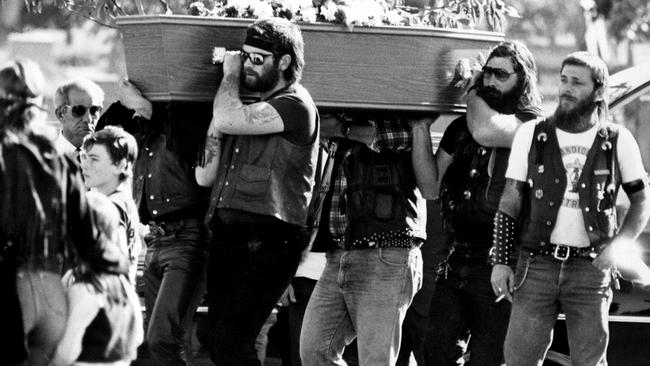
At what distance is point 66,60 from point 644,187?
14.3 metres

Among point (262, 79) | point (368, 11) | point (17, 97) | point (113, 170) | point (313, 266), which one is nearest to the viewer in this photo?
point (17, 97)

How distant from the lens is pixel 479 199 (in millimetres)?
6945

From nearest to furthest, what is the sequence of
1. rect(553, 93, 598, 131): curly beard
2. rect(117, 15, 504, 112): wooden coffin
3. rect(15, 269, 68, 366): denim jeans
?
rect(15, 269, 68, 366): denim jeans
rect(553, 93, 598, 131): curly beard
rect(117, 15, 504, 112): wooden coffin

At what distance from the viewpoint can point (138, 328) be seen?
18.0 feet

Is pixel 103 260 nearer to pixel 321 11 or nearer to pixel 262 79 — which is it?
pixel 262 79

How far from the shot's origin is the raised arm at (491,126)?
22.5ft

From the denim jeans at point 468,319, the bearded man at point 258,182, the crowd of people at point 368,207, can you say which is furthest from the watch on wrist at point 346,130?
the denim jeans at point 468,319

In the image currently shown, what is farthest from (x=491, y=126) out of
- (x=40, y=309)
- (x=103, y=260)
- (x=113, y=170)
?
(x=40, y=309)

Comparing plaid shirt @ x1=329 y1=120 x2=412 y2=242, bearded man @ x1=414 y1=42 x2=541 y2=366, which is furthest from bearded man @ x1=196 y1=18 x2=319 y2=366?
bearded man @ x1=414 y1=42 x2=541 y2=366

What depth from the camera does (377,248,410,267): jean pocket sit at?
6926 mm

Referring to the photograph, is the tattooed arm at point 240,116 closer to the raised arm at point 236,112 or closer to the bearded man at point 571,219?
the raised arm at point 236,112

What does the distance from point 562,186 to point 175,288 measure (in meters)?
1.93

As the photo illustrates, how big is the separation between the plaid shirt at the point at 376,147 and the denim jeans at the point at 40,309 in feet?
6.81

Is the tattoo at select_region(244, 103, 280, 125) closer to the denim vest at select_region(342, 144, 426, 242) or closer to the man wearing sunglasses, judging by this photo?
the denim vest at select_region(342, 144, 426, 242)
